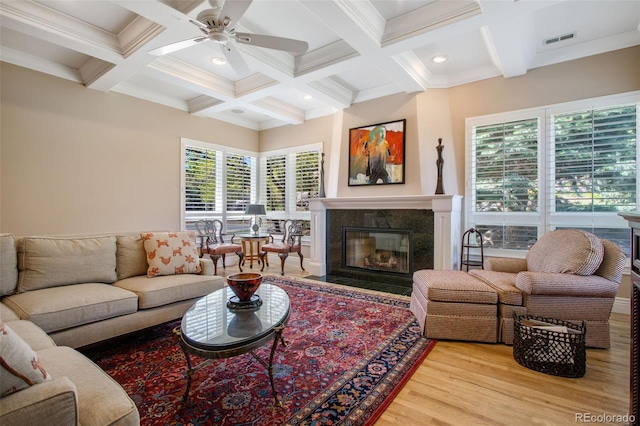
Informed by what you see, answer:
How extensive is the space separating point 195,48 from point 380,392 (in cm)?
390

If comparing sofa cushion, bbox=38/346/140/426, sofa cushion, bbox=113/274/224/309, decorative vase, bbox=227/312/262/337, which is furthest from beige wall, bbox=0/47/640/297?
sofa cushion, bbox=38/346/140/426

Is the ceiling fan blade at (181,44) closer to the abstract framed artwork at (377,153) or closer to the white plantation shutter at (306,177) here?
the abstract framed artwork at (377,153)

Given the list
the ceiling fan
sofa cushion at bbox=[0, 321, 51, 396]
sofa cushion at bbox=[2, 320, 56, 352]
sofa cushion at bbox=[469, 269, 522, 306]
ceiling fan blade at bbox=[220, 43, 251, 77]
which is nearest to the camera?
sofa cushion at bbox=[0, 321, 51, 396]

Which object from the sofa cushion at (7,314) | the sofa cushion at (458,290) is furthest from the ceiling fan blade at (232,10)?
the sofa cushion at (458,290)

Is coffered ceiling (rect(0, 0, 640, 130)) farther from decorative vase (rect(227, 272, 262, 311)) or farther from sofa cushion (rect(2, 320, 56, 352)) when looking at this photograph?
sofa cushion (rect(2, 320, 56, 352))

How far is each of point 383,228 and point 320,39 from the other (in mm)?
2702

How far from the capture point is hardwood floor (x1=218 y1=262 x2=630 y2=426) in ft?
5.41

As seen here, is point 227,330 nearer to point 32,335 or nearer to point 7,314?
point 32,335

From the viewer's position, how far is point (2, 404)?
0.89 metres

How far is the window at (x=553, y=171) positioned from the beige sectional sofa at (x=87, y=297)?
3.56 m

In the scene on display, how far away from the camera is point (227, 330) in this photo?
1.72 metres

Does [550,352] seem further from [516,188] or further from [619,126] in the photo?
[619,126]

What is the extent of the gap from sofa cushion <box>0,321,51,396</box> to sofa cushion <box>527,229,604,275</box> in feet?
11.1

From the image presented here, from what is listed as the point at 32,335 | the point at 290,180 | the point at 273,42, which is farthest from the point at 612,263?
the point at 290,180
